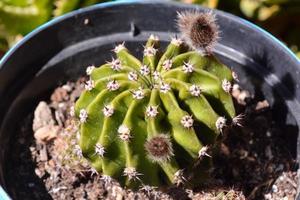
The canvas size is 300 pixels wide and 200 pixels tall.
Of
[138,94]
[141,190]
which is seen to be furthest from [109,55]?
[138,94]

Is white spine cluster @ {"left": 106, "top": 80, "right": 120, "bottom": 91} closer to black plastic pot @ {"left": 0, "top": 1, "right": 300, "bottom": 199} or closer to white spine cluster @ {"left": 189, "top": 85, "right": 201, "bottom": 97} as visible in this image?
white spine cluster @ {"left": 189, "top": 85, "right": 201, "bottom": 97}

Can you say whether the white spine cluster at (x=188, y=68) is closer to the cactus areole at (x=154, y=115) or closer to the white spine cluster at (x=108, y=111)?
the cactus areole at (x=154, y=115)

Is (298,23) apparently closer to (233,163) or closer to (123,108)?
(233,163)

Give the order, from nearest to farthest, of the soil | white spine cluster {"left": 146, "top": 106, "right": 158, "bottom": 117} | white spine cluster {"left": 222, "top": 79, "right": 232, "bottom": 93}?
white spine cluster {"left": 146, "top": 106, "right": 158, "bottom": 117}
white spine cluster {"left": 222, "top": 79, "right": 232, "bottom": 93}
the soil

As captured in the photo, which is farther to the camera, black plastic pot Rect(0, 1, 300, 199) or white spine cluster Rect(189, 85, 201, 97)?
black plastic pot Rect(0, 1, 300, 199)

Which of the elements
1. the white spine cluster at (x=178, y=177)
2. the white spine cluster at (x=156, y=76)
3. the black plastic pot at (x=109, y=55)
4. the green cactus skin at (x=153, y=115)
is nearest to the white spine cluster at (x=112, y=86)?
the green cactus skin at (x=153, y=115)

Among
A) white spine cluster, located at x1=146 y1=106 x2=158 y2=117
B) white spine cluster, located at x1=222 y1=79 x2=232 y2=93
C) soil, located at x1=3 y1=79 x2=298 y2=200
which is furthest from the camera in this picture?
soil, located at x1=3 y1=79 x2=298 y2=200

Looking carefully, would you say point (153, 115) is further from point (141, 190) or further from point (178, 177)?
point (141, 190)

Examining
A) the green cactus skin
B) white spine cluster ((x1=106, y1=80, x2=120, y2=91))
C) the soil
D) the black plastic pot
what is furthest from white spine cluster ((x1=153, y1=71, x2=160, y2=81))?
the black plastic pot
